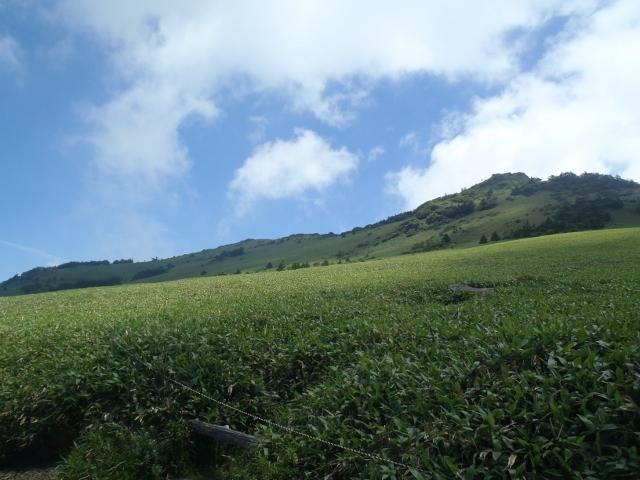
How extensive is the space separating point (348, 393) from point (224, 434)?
268cm

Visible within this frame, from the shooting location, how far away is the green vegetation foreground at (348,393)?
251 inches

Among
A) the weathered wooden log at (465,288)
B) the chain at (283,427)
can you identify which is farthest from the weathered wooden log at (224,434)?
the weathered wooden log at (465,288)

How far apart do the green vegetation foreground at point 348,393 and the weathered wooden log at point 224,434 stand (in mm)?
231

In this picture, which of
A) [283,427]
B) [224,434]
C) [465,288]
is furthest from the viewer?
[465,288]

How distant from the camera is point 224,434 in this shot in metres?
8.66

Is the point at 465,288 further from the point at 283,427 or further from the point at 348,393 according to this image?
the point at 283,427

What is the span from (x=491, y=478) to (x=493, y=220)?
17658 cm

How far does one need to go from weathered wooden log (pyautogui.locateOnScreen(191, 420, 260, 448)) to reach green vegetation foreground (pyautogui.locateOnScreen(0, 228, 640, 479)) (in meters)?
0.23

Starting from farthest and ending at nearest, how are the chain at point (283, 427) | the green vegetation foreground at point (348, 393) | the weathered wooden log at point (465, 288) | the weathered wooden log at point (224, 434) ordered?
the weathered wooden log at point (465, 288), the weathered wooden log at point (224, 434), the chain at point (283, 427), the green vegetation foreground at point (348, 393)

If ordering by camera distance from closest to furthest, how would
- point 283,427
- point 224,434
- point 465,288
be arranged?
1. point 283,427
2. point 224,434
3. point 465,288

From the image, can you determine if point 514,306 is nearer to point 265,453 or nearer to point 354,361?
point 354,361

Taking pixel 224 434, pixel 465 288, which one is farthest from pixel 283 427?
pixel 465 288

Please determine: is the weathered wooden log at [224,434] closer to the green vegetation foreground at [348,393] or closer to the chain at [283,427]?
the green vegetation foreground at [348,393]

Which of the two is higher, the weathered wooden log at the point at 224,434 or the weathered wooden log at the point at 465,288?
the weathered wooden log at the point at 465,288
